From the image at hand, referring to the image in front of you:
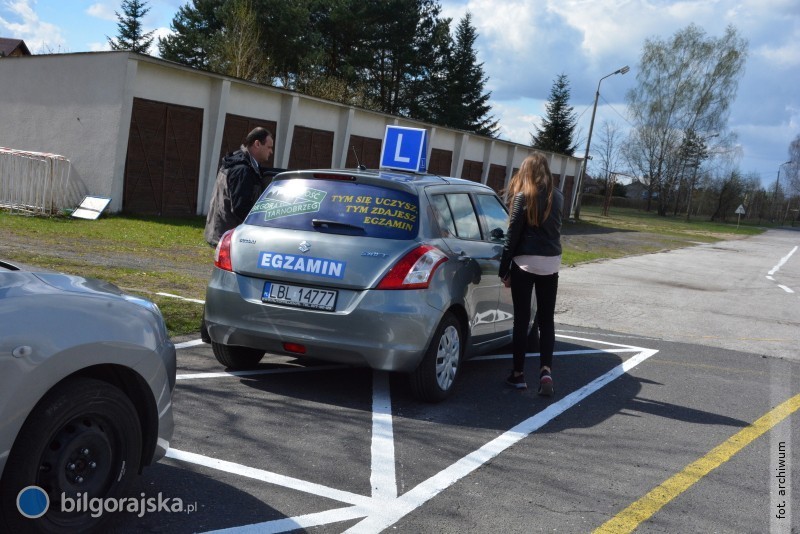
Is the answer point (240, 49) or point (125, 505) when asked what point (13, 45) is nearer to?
point (240, 49)

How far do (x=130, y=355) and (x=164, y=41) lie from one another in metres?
50.1

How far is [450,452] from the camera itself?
4.86 metres

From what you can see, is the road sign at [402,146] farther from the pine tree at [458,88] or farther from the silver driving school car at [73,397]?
the pine tree at [458,88]

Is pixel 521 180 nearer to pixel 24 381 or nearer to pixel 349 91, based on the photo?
pixel 24 381

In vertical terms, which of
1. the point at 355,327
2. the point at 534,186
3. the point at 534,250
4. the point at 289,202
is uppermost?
the point at 534,186

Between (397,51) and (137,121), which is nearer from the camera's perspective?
(137,121)

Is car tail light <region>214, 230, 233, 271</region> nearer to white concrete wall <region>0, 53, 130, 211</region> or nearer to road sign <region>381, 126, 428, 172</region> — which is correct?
road sign <region>381, 126, 428, 172</region>

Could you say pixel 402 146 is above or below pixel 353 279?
above

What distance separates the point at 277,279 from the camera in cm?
572

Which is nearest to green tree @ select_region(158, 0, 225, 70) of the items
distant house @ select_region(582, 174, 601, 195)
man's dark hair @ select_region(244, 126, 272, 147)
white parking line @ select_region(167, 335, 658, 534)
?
man's dark hair @ select_region(244, 126, 272, 147)

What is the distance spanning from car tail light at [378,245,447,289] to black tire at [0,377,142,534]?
2.46 metres

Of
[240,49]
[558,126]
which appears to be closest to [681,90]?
[558,126]

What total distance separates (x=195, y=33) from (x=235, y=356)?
42837mm

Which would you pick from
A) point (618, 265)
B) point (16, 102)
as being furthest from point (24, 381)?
point (16, 102)
